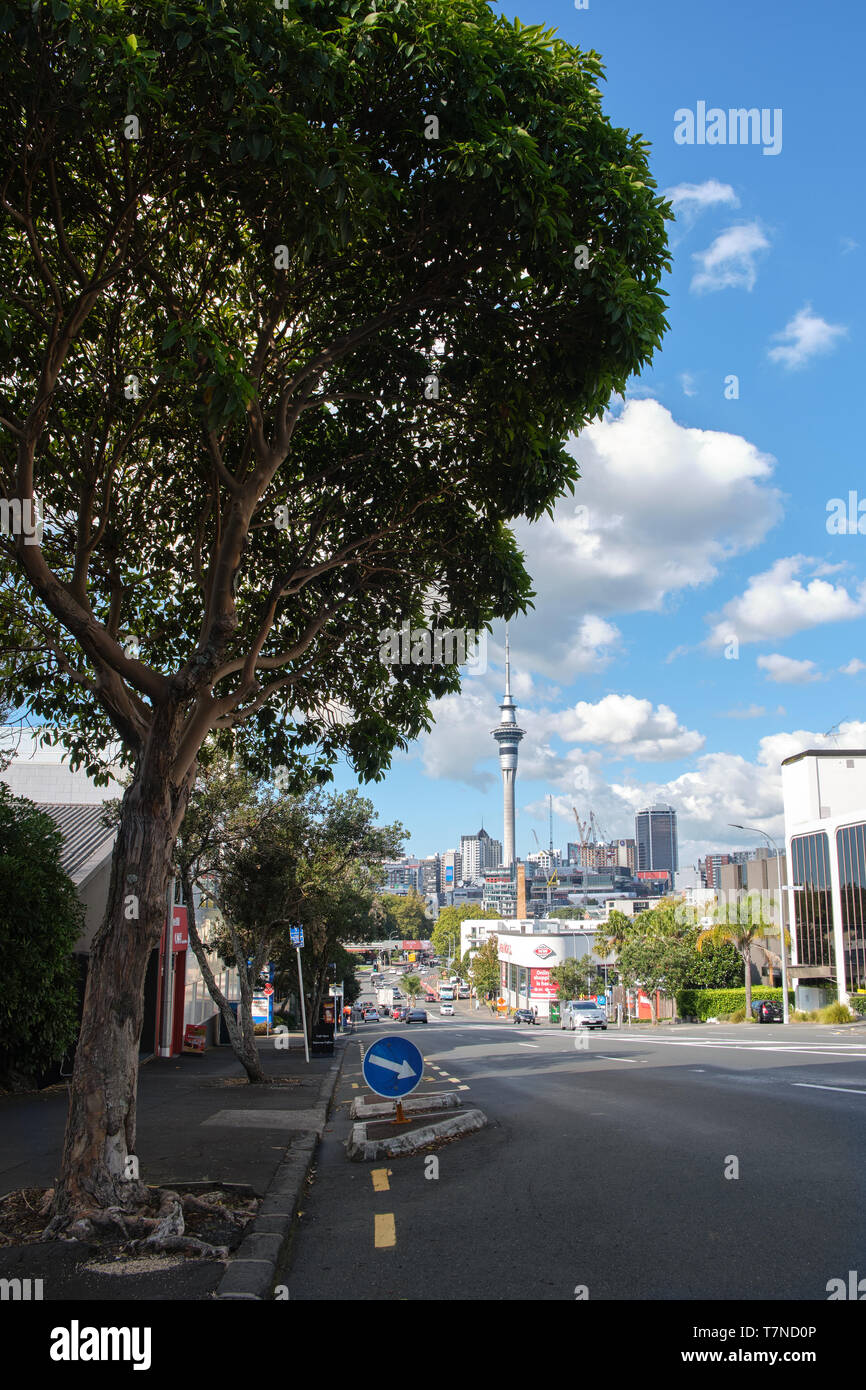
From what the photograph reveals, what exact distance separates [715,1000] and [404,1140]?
5527 centimetres

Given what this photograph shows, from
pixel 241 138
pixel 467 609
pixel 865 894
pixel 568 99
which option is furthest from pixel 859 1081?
pixel 865 894

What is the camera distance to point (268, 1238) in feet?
21.7

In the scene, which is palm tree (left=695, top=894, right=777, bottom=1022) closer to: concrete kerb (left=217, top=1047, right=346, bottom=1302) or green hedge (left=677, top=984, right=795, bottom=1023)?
green hedge (left=677, top=984, right=795, bottom=1023)

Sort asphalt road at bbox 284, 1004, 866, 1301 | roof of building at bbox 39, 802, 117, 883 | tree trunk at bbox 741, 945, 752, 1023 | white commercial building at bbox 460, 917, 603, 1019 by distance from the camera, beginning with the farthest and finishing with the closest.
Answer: white commercial building at bbox 460, 917, 603, 1019 < tree trunk at bbox 741, 945, 752, 1023 < roof of building at bbox 39, 802, 117, 883 < asphalt road at bbox 284, 1004, 866, 1301

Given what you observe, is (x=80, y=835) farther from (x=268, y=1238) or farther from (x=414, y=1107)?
(x=268, y=1238)

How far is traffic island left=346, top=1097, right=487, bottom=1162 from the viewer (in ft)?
35.0

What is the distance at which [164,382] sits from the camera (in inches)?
400

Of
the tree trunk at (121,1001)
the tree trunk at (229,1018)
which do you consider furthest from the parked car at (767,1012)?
the tree trunk at (121,1001)

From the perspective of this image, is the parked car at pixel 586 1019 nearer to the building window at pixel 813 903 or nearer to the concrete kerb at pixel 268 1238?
the building window at pixel 813 903

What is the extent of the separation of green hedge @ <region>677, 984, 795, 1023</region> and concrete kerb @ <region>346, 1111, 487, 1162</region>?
170 ft

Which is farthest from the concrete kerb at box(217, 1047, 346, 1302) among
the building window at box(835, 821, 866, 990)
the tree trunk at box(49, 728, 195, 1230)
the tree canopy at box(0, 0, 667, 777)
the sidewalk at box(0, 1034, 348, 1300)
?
the building window at box(835, 821, 866, 990)

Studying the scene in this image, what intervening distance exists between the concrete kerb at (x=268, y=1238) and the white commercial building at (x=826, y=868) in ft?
162
